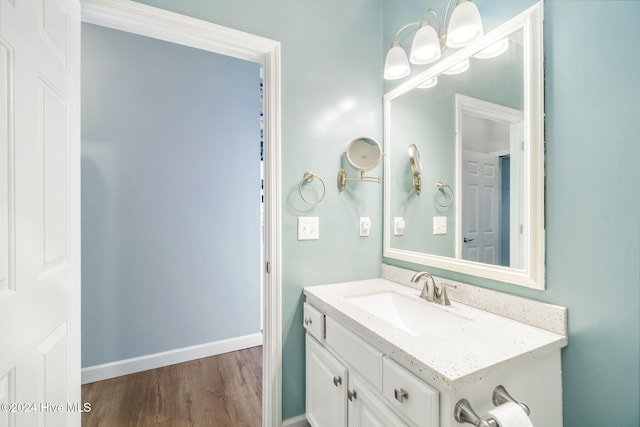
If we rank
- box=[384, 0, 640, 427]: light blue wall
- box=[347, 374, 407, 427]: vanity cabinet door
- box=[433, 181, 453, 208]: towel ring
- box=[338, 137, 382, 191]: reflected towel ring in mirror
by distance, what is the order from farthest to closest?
box=[338, 137, 382, 191]: reflected towel ring in mirror
box=[433, 181, 453, 208]: towel ring
box=[347, 374, 407, 427]: vanity cabinet door
box=[384, 0, 640, 427]: light blue wall

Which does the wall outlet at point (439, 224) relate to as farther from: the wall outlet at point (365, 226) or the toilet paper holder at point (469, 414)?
the toilet paper holder at point (469, 414)

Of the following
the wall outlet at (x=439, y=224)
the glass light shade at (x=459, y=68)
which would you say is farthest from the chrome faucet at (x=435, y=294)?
the glass light shade at (x=459, y=68)

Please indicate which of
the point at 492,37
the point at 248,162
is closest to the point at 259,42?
the point at 492,37

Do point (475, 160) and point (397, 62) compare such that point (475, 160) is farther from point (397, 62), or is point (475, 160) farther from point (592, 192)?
point (397, 62)

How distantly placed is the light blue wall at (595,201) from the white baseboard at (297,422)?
117 centimetres

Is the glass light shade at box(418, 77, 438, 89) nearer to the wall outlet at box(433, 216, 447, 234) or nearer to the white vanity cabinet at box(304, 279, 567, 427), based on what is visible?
the wall outlet at box(433, 216, 447, 234)

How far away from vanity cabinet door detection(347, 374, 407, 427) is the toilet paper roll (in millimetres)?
273

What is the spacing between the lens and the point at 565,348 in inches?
36.6

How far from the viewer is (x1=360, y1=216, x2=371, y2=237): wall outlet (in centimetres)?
171

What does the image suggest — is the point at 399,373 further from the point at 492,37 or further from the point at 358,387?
the point at 492,37

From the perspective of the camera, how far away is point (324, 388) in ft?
4.27

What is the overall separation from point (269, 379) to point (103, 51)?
8.07ft

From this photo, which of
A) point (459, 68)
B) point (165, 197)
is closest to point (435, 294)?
point (459, 68)

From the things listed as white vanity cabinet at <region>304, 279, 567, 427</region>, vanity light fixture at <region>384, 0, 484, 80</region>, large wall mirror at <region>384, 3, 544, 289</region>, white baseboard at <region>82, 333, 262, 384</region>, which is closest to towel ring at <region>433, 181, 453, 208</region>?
large wall mirror at <region>384, 3, 544, 289</region>
